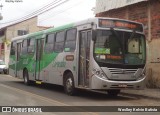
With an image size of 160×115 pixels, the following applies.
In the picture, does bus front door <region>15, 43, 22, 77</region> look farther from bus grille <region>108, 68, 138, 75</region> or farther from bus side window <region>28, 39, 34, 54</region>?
→ bus grille <region>108, 68, 138, 75</region>

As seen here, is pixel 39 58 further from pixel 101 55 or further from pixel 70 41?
pixel 101 55

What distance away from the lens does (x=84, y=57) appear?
14.9m

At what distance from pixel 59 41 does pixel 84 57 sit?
9.38 feet

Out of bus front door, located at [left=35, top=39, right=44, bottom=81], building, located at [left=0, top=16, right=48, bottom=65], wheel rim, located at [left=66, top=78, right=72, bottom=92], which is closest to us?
wheel rim, located at [left=66, top=78, right=72, bottom=92]

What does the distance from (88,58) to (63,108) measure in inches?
127

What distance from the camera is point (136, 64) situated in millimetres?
14664

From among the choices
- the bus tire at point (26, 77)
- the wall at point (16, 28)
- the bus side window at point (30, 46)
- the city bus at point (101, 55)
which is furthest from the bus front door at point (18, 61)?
the wall at point (16, 28)

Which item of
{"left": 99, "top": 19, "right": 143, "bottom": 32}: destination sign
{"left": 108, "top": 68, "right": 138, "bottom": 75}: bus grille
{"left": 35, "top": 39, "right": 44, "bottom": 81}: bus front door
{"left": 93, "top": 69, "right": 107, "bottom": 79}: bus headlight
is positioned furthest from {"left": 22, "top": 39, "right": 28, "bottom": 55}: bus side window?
{"left": 108, "top": 68, "right": 138, "bottom": 75}: bus grille

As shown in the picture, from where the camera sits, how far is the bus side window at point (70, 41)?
623 inches

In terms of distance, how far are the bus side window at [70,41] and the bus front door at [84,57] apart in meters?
0.61

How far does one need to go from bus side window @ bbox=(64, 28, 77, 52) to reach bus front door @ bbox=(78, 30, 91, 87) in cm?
61

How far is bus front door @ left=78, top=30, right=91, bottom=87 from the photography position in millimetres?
14617

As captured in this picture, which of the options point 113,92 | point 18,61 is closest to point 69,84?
point 113,92

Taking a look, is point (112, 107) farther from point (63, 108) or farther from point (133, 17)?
point (133, 17)
